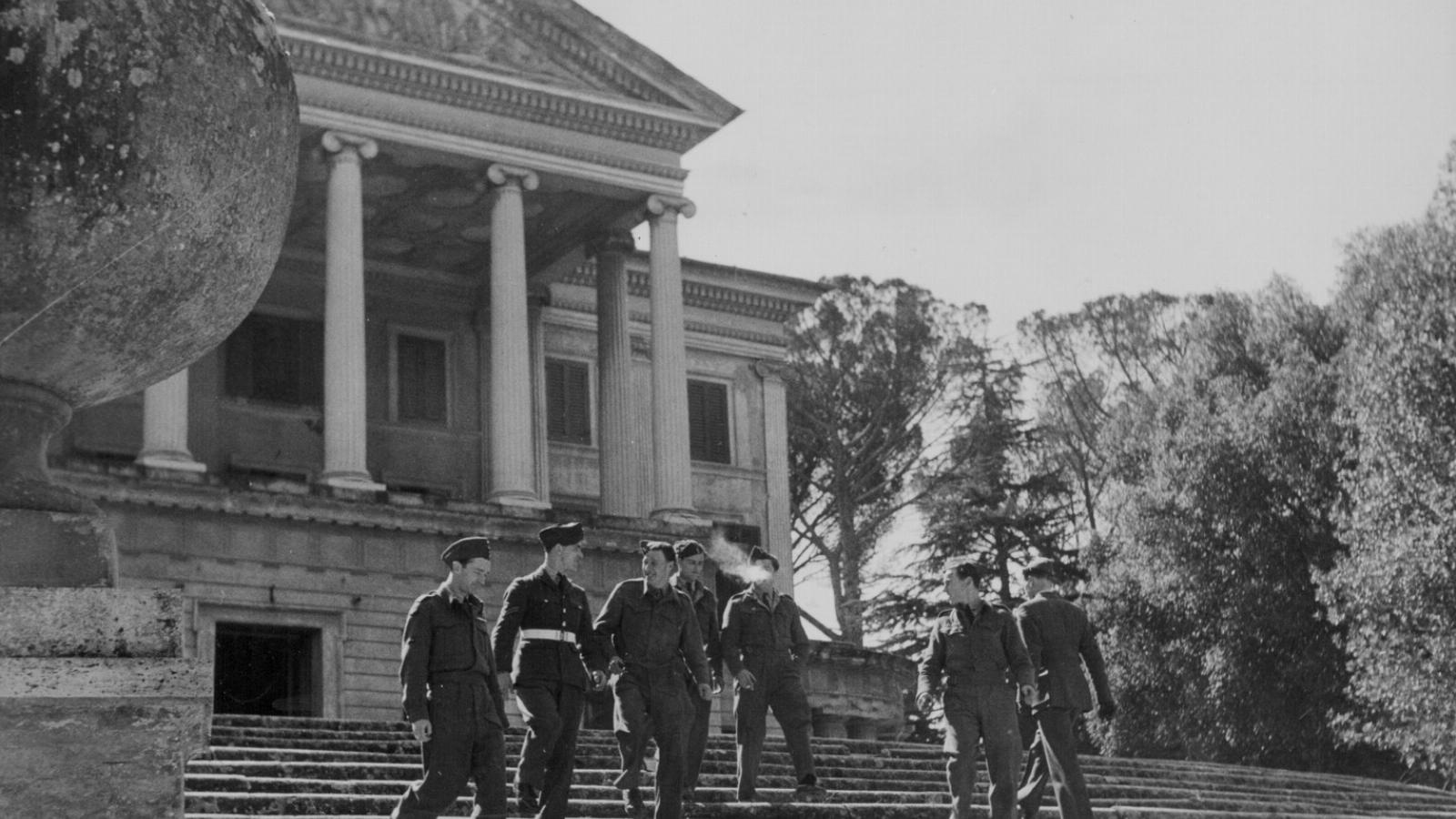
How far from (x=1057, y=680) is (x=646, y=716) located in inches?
104

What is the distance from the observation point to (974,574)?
12.3 m

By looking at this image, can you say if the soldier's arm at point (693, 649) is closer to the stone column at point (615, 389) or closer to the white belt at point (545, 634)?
the white belt at point (545, 634)

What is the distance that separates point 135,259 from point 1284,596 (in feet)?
94.9

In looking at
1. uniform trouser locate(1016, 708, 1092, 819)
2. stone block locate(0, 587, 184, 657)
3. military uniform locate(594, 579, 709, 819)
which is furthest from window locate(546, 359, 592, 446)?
stone block locate(0, 587, 184, 657)

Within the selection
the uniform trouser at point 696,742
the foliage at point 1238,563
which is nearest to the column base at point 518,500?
the foliage at point 1238,563

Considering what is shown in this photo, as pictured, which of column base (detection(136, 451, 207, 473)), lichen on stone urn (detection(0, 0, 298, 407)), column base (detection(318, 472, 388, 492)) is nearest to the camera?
lichen on stone urn (detection(0, 0, 298, 407))

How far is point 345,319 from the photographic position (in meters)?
26.5

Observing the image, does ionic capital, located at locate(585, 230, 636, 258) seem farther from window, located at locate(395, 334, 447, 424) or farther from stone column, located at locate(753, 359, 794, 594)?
stone column, located at locate(753, 359, 794, 594)

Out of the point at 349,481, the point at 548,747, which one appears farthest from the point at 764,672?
the point at 349,481

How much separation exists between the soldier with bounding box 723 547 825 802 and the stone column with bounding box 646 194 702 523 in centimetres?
1418

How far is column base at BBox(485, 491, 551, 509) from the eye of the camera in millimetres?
26969

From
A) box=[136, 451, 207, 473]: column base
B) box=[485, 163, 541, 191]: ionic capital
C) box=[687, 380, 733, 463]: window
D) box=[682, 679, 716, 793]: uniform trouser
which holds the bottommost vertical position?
box=[682, 679, 716, 793]: uniform trouser

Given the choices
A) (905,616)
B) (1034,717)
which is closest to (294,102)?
(1034,717)

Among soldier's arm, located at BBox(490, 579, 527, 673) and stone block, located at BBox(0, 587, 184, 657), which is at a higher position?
soldier's arm, located at BBox(490, 579, 527, 673)
